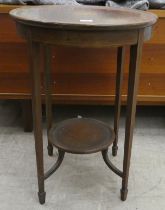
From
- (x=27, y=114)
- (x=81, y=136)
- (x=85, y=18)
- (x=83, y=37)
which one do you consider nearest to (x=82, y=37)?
(x=83, y=37)

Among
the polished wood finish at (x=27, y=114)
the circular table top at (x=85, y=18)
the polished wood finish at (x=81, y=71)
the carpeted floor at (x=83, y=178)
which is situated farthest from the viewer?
the polished wood finish at (x=27, y=114)

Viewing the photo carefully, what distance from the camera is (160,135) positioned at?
1530 millimetres

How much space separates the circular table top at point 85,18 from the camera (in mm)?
A: 770

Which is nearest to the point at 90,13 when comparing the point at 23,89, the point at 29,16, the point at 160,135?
the point at 29,16

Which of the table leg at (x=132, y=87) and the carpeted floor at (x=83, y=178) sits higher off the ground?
the table leg at (x=132, y=87)

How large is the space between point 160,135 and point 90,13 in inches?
32.1

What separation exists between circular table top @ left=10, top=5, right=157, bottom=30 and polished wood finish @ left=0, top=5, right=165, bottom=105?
316 mm

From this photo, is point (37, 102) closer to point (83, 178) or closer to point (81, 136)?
point (81, 136)

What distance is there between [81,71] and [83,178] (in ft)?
1.58

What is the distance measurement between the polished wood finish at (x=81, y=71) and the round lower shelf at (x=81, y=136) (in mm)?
187

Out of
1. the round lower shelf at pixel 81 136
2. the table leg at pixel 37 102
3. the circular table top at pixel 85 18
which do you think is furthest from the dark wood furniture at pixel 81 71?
the table leg at pixel 37 102

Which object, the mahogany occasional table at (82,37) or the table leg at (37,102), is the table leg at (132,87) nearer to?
the mahogany occasional table at (82,37)

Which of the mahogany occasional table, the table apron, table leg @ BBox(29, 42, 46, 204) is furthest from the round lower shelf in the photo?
the table apron

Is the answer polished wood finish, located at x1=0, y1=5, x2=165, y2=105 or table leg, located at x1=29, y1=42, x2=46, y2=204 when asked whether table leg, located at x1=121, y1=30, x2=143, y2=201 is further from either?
polished wood finish, located at x1=0, y1=5, x2=165, y2=105
